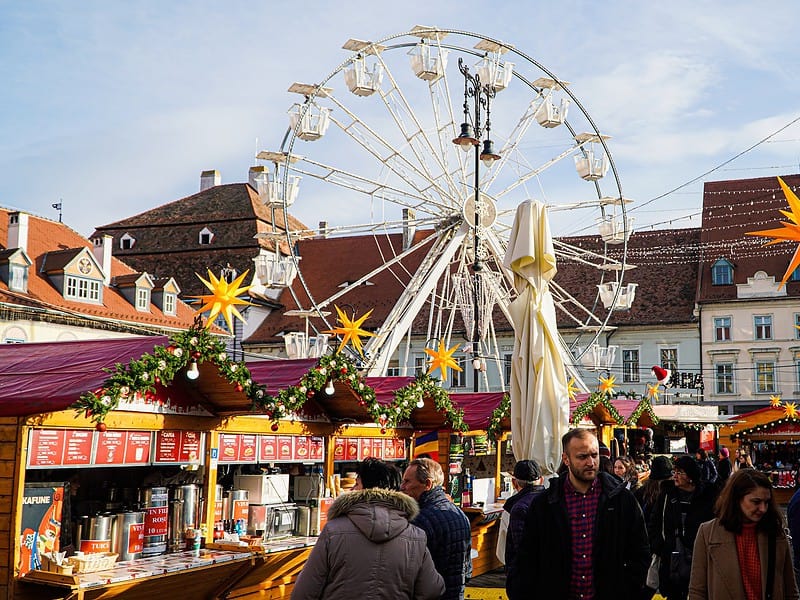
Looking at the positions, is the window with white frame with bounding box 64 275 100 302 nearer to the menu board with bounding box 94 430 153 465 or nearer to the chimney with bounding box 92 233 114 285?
the chimney with bounding box 92 233 114 285

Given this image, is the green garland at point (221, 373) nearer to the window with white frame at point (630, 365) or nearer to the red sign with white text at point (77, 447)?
the red sign with white text at point (77, 447)

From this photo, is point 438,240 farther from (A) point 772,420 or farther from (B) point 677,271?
(B) point 677,271

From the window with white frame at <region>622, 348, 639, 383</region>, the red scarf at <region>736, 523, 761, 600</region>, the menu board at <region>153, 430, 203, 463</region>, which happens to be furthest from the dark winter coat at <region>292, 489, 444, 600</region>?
the window with white frame at <region>622, 348, 639, 383</region>

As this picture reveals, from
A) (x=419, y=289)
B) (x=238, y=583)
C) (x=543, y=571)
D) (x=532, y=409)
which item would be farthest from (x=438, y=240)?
(x=543, y=571)

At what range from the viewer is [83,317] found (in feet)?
107

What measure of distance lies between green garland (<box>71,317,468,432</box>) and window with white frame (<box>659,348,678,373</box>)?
114 feet

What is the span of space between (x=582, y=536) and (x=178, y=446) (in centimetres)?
464

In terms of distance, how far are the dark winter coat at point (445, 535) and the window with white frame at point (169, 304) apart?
33.0 metres

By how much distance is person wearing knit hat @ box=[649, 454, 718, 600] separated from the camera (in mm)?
7332

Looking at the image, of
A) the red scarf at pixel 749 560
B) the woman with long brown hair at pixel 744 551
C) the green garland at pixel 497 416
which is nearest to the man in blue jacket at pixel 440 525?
the woman with long brown hair at pixel 744 551

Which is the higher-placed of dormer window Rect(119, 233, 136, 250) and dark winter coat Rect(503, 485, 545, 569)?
dormer window Rect(119, 233, 136, 250)

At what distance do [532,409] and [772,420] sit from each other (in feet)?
81.9

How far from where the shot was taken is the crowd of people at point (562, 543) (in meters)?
4.38

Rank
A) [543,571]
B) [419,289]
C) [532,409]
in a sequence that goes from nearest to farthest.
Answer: [543,571] → [532,409] → [419,289]
